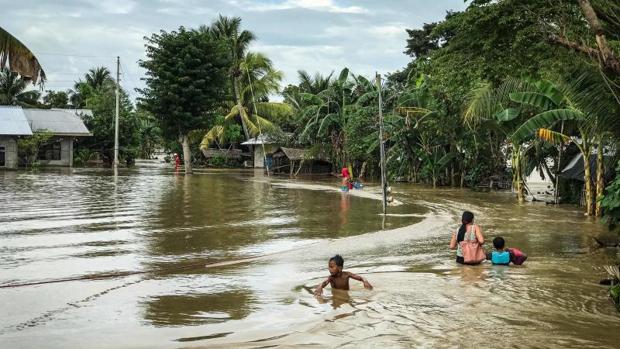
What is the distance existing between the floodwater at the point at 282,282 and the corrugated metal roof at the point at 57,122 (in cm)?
2873

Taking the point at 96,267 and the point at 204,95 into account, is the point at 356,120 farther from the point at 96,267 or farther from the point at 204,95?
the point at 96,267

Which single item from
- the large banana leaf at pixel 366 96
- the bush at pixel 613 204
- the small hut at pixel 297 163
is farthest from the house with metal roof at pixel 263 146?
the bush at pixel 613 204

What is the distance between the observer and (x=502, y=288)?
835 cm

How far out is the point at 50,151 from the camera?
154ft

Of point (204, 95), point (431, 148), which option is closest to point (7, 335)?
point (431, 148)

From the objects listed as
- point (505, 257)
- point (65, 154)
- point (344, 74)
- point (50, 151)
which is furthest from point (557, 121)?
point (50, 151)

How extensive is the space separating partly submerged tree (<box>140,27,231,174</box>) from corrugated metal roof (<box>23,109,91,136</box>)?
794 cm

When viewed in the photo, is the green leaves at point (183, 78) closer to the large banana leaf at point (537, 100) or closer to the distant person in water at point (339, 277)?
the large banana leaf at point (537, 100)

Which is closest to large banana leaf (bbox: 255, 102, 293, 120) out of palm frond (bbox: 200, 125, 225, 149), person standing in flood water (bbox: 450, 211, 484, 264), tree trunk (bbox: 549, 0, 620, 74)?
palm frond (bbox: 200, 125, 225, 149)

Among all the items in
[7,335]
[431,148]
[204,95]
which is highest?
[204,95]

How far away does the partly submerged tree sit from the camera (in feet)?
129

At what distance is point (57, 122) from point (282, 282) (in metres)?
41.4

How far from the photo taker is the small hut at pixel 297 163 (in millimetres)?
43500

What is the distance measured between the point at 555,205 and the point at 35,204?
1785 centimetres
